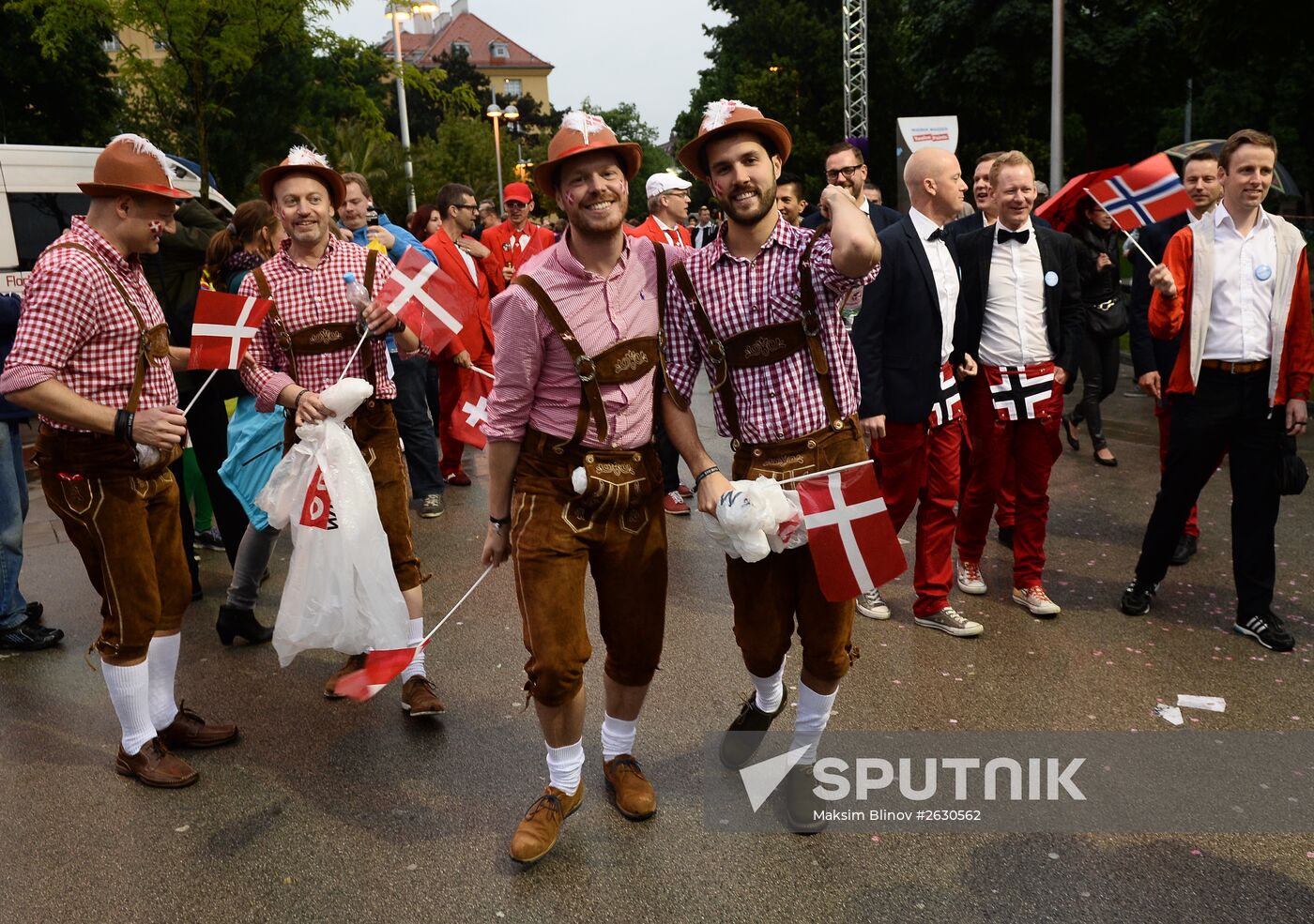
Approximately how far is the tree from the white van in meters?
10.1

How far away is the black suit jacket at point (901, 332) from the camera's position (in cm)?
496

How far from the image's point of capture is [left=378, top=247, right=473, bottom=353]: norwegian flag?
14.3ft

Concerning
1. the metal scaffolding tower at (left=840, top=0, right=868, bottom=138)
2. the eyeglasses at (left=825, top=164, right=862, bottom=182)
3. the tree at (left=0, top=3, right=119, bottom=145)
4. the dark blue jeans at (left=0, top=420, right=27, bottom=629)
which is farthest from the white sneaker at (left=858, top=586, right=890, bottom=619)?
the tree at (left=0, top=3, right=119, bottom=145)

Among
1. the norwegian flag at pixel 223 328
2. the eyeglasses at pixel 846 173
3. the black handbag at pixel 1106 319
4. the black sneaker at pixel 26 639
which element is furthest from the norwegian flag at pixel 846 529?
the black handbag at pixel 1106 319

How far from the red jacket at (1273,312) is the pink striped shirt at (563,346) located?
9.62ft

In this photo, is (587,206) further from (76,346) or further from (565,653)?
(76,346)

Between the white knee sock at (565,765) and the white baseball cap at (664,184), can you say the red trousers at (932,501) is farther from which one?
the white baseball cap at (664,184)

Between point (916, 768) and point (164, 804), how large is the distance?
103 inches

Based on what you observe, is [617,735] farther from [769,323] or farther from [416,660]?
[769,323]

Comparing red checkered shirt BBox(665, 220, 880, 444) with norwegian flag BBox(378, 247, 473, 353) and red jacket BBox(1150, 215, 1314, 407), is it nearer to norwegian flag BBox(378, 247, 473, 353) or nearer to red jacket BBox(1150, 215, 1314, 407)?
norwegian flag BBox(378, 247, 473, 353)

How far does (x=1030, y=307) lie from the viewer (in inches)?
220

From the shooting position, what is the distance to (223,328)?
4.21 metres

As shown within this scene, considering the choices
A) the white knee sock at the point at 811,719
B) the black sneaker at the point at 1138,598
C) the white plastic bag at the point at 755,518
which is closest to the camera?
the white plastic bag at the point at 755,518

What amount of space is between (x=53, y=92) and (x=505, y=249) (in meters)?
18.4
